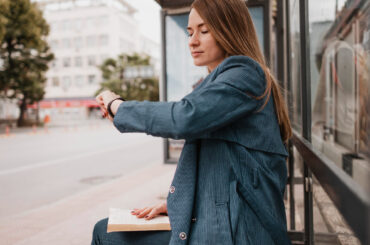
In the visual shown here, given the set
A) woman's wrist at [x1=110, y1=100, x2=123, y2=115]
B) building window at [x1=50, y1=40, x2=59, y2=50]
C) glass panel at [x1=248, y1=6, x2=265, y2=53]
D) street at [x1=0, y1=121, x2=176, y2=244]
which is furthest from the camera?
building window at [x1=50, y1=40, x2=59, y2=50]

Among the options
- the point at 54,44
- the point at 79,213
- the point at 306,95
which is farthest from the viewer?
the point at 54,44

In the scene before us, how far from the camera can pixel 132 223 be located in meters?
1.54

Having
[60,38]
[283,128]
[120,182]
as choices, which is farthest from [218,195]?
[60,38]

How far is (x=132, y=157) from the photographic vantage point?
1145 cm

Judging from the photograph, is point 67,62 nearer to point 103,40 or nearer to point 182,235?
point 103,40

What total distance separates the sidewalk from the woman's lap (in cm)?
213

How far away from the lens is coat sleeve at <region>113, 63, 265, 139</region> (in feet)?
4.04

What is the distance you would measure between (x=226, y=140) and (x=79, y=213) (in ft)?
12.8

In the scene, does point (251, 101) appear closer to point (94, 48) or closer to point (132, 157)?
point (132, 157)

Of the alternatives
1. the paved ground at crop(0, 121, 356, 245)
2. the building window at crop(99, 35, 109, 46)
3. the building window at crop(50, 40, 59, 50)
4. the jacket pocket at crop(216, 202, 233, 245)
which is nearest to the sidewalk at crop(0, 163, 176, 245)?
the paved ground at crop(0, 121, 356, 245)

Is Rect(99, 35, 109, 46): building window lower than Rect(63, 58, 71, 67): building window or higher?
higher

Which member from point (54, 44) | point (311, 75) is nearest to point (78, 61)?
point (54, 44)

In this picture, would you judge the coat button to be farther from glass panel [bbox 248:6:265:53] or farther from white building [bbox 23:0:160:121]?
white building [bbox 23:0:160:121]

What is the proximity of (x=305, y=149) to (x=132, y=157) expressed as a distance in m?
9.74
